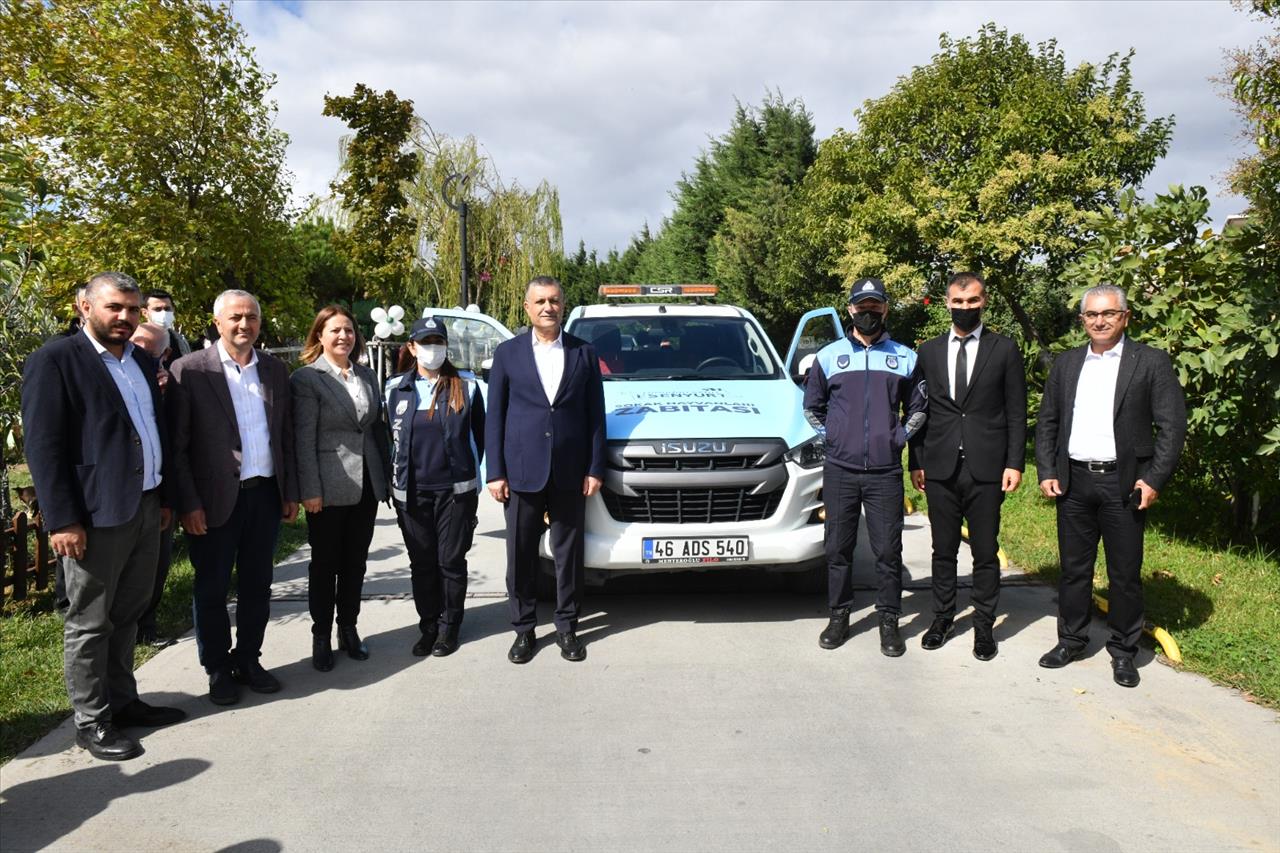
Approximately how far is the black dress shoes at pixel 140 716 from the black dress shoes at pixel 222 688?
0.25 meters

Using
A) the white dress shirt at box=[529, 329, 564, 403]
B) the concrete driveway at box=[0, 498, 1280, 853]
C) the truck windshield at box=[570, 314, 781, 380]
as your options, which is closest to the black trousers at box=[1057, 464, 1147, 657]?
the concrete driveway at box=[0, 498, 1280, 853]

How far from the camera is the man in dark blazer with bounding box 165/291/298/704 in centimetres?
454

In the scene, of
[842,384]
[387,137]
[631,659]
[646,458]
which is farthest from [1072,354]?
[387,137]

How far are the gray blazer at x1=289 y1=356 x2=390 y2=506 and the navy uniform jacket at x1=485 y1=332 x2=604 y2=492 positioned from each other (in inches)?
28.1

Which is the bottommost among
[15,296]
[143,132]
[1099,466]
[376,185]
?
[1099,466]

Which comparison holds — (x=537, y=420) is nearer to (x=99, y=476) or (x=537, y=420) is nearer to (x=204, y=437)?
(x=204, y=437)

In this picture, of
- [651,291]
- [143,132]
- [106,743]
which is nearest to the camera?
[106,743]

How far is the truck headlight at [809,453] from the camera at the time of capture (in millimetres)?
5785

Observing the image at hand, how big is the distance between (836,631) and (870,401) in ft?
4.37

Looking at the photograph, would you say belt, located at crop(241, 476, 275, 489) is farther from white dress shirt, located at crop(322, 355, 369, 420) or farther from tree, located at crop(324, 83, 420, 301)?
tree, located at crop(324, 83, 420, 301)

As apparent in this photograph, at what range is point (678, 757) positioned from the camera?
4043 mm

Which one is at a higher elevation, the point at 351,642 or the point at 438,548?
the point at 438,548

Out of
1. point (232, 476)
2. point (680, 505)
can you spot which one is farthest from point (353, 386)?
point (680, 505)

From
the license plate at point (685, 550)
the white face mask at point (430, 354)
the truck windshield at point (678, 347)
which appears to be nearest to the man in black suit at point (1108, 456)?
the license plate at point (685, 550)
